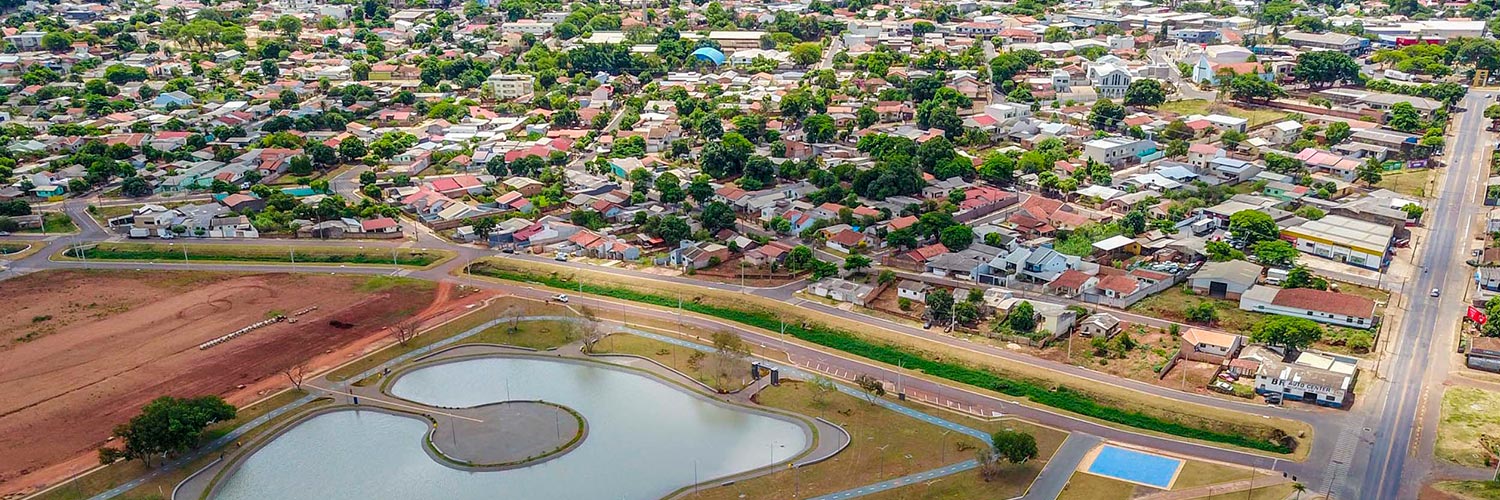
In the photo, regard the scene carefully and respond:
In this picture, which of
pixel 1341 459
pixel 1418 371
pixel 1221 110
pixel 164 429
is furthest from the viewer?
pixel 1221 110

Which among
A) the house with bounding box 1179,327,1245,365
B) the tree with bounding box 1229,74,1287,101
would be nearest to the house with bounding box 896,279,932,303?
the house with bounding box 1179,327,1245,365

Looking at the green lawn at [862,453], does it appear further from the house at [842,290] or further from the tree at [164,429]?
the tree at [164,429]

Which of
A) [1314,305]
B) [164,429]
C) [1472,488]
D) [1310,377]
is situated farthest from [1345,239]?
[164,429]

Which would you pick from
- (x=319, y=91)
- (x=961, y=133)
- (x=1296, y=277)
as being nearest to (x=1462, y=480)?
(x=1296, y=277)

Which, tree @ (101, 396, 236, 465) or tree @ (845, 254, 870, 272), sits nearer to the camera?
tree @ (101, 396, 236, 465)

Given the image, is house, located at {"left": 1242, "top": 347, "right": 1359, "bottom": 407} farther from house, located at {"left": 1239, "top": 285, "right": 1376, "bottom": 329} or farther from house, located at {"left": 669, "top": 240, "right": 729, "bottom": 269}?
house, located at {"left": 669, "top": 240, "right": 729, "bottom": 269}

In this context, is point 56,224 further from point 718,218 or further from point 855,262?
point 855,262
